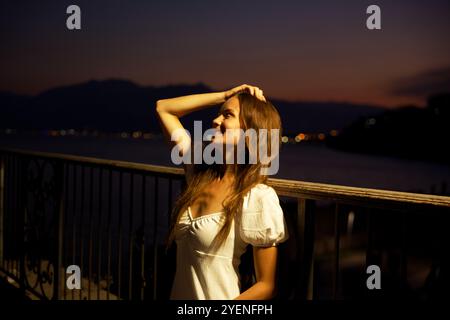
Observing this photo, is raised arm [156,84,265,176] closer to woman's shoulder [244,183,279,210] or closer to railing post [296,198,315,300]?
woman's shoulder [244,183,279,210]

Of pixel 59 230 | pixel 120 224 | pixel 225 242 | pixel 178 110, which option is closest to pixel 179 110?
pixel 178 110

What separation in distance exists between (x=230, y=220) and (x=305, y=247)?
50 centimetres

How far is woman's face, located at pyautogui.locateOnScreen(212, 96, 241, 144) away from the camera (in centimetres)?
193

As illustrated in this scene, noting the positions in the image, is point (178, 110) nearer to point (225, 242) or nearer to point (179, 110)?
point (179, 110)

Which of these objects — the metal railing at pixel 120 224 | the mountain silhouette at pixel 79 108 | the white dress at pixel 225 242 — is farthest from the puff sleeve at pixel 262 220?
the mountain silhouette at pixel 79 108

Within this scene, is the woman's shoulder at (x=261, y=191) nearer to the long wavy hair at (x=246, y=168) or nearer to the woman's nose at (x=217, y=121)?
the long wavy hair at (x=246, y=168)

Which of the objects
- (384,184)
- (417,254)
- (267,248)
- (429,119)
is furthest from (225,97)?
(429,119)

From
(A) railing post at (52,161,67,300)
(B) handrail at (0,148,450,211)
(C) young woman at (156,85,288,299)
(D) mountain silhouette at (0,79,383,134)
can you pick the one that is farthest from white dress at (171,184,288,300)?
(D) mountain silhouette at (0,79,383,134)

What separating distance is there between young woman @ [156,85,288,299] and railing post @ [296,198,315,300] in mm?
244

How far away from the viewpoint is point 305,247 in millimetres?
2102

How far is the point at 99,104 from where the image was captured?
89.2 metres

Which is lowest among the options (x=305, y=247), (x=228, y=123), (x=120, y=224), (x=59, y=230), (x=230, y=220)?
(x=59, y=230)

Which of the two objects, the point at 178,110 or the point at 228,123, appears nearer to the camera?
the point at 228,123
